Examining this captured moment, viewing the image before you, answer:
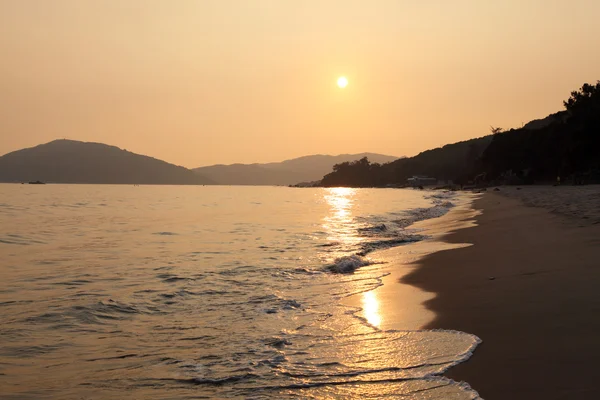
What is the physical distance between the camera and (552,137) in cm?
9131

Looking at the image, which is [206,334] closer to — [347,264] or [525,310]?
[525,310]

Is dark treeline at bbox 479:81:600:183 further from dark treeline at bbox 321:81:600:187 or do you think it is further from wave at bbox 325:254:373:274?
wave at bbox 325:254:373:274

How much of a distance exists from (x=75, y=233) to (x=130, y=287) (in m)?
13.7

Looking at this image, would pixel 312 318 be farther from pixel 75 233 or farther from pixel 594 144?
pixel 594 144

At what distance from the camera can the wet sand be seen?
4730mm

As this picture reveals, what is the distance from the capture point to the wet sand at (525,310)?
4.73m

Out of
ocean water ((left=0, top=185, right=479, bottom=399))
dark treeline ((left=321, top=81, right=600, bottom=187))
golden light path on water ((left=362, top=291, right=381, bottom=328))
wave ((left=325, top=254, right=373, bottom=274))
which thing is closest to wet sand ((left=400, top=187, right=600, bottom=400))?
A: ocean water ((left=0, top=185, right=479, bottom=399))

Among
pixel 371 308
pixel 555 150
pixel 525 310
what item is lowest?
pixel 371 308

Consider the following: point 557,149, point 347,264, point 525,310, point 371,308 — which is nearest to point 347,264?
point 347,264

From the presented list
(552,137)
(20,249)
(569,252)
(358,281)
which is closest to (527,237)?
(569,252)

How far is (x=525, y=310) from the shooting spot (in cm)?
716

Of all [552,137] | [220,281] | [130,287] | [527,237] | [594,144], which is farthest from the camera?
[552,137]

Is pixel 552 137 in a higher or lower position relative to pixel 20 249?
higher

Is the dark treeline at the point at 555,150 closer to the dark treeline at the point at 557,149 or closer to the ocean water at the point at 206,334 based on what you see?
the dark treeline at the point at 557,149
